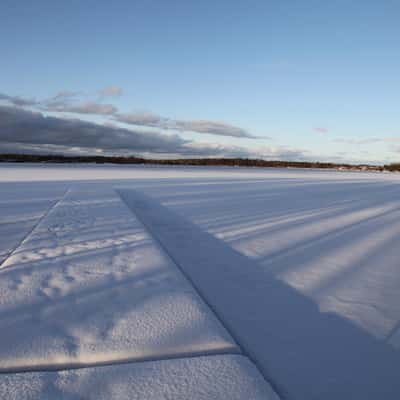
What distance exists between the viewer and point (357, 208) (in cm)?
739

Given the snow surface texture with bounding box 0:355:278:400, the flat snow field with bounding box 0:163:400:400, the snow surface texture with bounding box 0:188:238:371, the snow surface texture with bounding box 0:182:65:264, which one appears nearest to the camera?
the snow surface texture with bounding box 0:355:278:400

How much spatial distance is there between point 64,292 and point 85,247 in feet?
3.72

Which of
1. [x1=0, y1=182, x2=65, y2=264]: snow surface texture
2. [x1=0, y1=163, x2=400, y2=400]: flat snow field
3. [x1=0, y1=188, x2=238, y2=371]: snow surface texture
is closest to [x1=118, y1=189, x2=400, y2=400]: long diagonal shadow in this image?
[x1=0, y1=163, x2=400, y2=400]: flat snow field

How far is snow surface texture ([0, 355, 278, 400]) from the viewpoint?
4.13 feet

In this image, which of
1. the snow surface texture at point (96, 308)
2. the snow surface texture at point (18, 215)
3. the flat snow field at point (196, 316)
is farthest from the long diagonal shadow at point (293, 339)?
the snow surface texture at point (18, 215)

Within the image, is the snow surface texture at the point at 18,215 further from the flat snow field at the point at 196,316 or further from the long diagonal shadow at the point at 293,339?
the long diagonal shadow at the point at 293,339

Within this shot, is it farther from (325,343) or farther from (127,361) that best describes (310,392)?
(127,361)

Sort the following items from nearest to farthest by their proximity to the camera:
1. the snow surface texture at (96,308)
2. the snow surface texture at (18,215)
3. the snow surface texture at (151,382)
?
the snow surface texture at (151,382), the snow surface texture at (96,308), the snow surface texture at (18,215)

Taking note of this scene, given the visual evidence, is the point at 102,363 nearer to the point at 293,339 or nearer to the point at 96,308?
the point at 96,308

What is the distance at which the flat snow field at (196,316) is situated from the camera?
4.52 feet

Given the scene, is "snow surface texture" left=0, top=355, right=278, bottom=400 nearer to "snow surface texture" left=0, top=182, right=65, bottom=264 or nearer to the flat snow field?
the flat snow field

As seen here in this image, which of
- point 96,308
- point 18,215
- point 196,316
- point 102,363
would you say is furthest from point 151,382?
point 18,215

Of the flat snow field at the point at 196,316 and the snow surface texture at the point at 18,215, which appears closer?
the flat snow field at the point at 196,316

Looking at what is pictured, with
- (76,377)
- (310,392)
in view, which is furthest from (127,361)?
(310,392)
